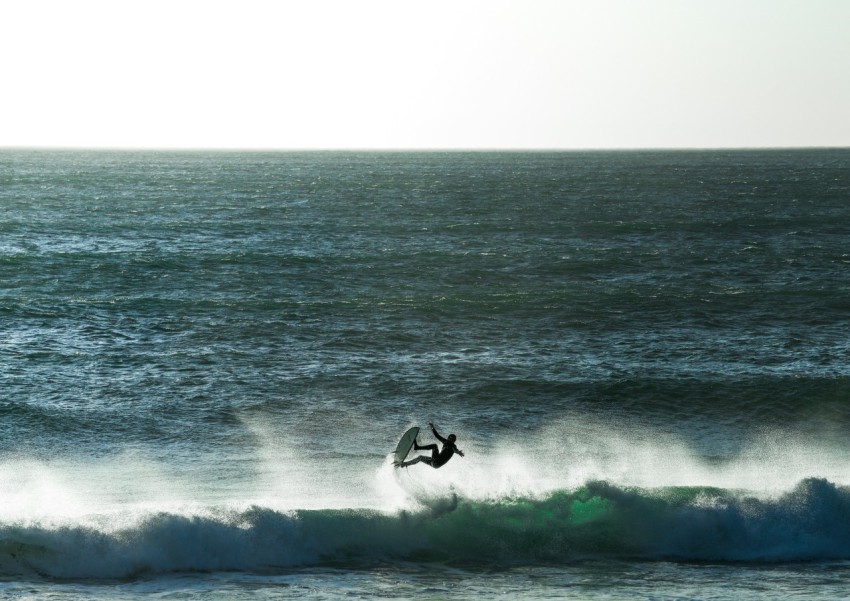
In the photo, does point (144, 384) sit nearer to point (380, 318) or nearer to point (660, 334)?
point (380, 318)

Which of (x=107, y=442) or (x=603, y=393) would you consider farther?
(x=603, y=393)

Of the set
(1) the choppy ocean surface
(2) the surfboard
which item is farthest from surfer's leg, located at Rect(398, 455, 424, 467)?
(1) the choppy ocean surface

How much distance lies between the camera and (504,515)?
21.6 meters

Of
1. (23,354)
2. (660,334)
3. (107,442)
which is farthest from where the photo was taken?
(660,334)

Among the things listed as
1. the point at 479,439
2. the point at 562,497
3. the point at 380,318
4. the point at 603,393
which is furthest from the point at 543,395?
the point at 380,318

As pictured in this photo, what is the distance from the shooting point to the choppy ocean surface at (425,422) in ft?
65.1

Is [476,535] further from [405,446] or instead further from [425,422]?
[425,422]

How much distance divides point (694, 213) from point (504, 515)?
73860 mm

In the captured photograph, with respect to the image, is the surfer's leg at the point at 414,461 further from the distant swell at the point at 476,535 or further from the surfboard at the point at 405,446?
the distant swell at the point at 476,535

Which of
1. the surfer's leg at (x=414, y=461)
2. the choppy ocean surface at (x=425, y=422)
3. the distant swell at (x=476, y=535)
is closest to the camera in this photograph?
the distant swell at (x=476, y=535)

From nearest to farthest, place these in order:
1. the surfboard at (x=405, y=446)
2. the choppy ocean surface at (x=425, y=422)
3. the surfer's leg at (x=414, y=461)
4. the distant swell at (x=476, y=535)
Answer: the distant swell at (x=476, y=535), the choppy ocean surface at (x=425, y=422), the surfer's leg at (x=414, y=461), the surfboard at (x=405, y=446)

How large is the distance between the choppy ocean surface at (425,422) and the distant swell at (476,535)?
0.05 m

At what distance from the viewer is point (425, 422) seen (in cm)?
2895

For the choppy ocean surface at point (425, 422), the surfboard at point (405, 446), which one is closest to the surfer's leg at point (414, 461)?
the surfboard at point (405, 446)
